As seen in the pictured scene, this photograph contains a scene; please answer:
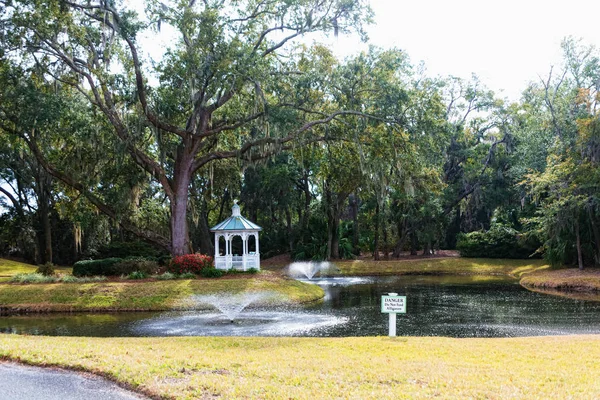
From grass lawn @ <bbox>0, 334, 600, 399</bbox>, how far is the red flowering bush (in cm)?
1302

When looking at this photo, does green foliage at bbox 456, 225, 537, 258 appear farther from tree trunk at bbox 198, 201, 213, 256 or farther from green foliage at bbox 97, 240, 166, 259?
green foliage at bbox 97, 240, 166, 259

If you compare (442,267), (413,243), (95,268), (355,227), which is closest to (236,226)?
(95,268)

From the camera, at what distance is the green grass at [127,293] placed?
66.2ft

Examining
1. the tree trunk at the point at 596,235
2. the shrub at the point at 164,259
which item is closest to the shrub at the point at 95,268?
the shrub at the point at 164,259

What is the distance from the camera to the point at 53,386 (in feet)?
24.5

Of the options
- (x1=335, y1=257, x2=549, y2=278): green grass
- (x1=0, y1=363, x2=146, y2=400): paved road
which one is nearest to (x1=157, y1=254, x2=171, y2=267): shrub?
(x1=335, y1=257, x2=549, y2=278): green grass

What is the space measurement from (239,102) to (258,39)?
11.9 feet

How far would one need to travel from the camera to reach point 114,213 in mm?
26828

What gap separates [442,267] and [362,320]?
2163cm

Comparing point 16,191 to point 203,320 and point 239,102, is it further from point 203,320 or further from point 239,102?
point 203,320

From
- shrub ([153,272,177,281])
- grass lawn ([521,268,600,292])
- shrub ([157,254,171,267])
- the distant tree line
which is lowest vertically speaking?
grass lawn ([521,268,600,292])

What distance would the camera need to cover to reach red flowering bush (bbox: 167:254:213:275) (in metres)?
24.1

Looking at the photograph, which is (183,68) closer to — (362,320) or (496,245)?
(362,320)

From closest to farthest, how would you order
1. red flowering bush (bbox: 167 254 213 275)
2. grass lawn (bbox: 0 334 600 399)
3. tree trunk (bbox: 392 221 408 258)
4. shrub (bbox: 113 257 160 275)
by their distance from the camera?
1. grass lawn (bbox: 0 334 600 399)
2. red flowering bush (bbox: 167 254 213 275)
3. shrub (bbox: 113 257 160 275)
4. tree trunk (bbox: 392 221 408 258)
